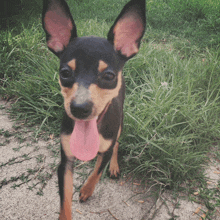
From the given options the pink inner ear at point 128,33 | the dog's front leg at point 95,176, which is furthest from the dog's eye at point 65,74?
the dog's front leg at point 95,176

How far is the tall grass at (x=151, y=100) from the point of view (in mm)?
2342

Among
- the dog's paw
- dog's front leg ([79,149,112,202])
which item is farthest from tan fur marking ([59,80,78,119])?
the dog's paw

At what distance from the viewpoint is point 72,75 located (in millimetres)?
1488

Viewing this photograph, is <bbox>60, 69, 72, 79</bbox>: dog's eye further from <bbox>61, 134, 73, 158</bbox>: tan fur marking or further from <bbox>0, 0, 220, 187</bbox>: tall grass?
<bbox>0, 0, 220, 187</bbox>: tall grass

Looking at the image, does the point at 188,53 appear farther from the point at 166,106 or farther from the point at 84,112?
the point at 84,112

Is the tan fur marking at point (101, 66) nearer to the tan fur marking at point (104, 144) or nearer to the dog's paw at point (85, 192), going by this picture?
the tan fur marking at point (104, 144)

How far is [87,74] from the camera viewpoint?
1461mm

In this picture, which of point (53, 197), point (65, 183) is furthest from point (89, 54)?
point (53, 197)

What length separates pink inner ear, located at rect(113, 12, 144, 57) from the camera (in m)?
1.61

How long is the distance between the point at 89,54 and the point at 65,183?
0.99 metres

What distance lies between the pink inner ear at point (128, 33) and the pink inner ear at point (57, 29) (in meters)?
0.34

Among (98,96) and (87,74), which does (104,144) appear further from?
(87,74)

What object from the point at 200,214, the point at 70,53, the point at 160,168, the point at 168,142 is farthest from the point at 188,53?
the point at 70,53

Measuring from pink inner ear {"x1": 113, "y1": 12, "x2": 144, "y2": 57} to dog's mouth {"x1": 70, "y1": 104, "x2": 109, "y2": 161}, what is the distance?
0.58 m
